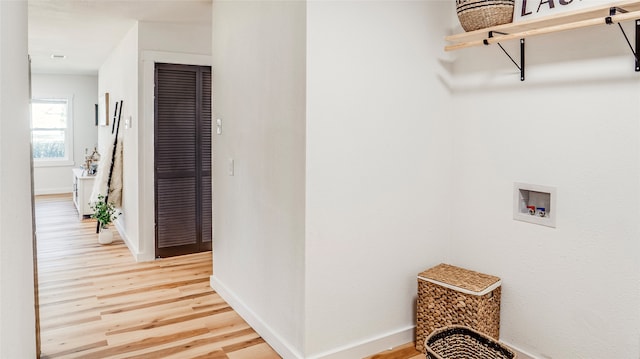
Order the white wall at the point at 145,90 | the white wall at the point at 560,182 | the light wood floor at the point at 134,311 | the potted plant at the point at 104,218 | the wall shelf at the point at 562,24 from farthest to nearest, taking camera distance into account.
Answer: the potted plant at the point at 104,218, the white wall at the point at 145,90, the light wood floor at the point at 134,311, the white wall at the point at 560,182, the wall shelf at the point at 562,24

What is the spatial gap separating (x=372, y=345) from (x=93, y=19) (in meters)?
3.86

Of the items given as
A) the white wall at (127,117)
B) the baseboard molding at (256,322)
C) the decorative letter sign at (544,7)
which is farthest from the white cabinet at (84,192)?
the decorative letter sign at (544,7)

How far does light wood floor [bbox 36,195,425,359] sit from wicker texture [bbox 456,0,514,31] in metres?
1.83

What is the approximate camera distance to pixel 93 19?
4.39 meters

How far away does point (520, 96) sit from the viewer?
246cm

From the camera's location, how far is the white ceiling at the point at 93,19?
3.85 m

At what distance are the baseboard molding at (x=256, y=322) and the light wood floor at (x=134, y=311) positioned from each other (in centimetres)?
4

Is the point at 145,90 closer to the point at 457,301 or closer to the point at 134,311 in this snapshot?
the point at 134,311

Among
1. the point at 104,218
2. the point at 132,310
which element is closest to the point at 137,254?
the point at 104,218

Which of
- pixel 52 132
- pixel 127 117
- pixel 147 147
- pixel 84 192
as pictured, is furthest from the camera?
pixel 52 132

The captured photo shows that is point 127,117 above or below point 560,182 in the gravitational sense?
above

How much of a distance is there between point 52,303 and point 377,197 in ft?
8.57

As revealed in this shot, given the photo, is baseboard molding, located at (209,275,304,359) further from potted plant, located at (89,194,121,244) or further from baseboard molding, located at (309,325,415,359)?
potted plant, located at (89,194,121,244)

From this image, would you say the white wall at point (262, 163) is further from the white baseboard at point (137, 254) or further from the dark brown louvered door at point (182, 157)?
the white baseboard at point (137, 254)
